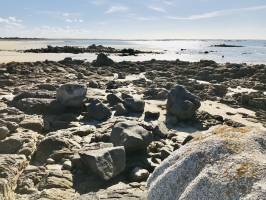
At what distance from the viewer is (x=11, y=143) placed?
1138 cm

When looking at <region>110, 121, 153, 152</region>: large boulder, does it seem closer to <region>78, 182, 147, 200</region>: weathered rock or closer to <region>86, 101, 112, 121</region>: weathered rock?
<region>78, 182, 147, 200</region>: weathered rock

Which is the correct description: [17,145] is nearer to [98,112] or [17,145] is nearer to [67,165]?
A: [67,165]

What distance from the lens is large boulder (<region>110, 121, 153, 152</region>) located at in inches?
439

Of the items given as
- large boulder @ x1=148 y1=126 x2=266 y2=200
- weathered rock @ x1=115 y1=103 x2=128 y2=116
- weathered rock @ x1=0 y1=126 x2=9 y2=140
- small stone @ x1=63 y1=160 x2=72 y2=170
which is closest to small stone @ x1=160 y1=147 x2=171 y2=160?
small stone @ x1=63 y1=160 x2=72 y2=170

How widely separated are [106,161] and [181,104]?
8.32 meters

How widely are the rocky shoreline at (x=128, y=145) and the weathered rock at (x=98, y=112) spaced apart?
0.04 m

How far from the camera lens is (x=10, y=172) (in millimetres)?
9227

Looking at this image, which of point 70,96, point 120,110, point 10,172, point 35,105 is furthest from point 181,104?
point 10,172

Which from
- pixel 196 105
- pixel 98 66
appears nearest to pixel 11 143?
pixel 196 105

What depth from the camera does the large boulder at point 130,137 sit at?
11141 millimetres

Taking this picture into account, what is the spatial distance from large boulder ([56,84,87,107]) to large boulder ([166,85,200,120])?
3.64 meters

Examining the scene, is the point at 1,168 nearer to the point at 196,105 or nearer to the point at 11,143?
the point at 11,143

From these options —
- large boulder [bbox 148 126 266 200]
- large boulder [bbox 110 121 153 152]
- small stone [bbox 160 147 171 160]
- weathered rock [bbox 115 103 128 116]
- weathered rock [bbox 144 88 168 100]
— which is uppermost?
large boulder [bbox 148 126 266 200]

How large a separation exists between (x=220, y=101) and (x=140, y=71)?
723 inches
